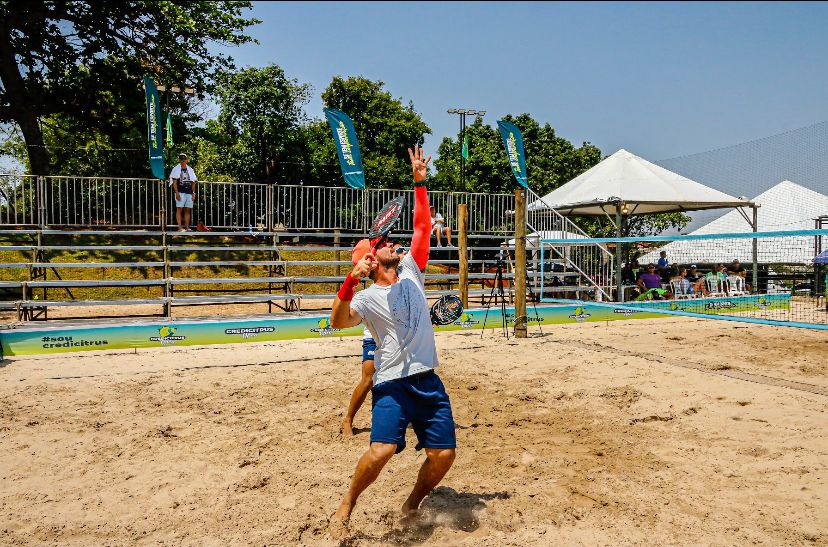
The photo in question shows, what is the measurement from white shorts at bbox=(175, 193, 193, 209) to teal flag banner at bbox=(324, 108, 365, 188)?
361cm

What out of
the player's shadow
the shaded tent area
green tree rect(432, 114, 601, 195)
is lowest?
the player's shadow

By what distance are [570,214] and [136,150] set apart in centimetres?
1429

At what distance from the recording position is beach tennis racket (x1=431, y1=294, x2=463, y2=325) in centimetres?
792

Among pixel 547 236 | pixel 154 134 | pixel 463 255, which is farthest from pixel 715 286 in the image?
pixel 154 134

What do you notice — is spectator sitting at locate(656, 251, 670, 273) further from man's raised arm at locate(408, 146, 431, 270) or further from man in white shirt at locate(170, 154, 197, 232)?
man's raised arm at locate(408, 146, 431, 270)

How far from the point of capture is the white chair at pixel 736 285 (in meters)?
16.4

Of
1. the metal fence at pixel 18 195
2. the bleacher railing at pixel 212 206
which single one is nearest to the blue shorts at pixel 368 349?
the bleacher railing at pixel 212 206

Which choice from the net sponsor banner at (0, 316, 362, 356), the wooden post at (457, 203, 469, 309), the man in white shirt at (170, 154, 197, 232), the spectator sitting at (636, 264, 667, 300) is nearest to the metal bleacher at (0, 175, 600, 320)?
the man in white shirt at (170, 154, 197, 232)

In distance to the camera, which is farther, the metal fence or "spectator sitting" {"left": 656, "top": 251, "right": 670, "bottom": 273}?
"spectator sitting" {"left": 656, "top": 251, "right": 670, "bottom": 273}

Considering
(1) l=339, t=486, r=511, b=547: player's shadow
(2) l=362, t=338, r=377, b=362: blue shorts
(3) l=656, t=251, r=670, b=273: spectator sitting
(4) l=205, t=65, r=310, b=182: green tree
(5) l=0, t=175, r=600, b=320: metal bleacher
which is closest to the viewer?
(1) l=339, t=486, r=511, b=547: player's shadow

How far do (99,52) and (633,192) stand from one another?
54.9ft

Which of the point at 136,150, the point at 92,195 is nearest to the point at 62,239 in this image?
the point at 92,195

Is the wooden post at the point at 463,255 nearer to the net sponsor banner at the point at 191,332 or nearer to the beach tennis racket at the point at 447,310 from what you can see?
the net sponsor banner at the point at 191,332

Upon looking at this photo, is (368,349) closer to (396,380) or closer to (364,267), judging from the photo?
(396,380)
